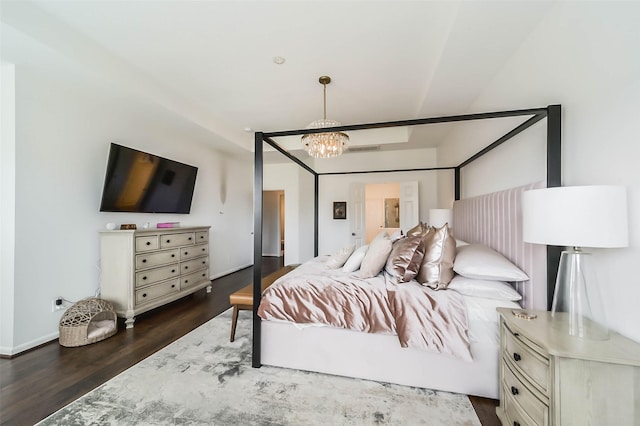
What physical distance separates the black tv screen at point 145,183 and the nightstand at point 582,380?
414 centimetres

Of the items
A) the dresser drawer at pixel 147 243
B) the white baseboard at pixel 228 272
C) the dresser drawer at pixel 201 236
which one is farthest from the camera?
the white baseboard at pixel 228 272

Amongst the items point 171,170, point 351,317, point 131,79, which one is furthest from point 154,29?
point 351,317

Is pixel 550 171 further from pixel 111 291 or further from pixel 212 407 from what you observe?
pixel 111 291

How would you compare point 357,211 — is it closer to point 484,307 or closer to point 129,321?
point 484,307

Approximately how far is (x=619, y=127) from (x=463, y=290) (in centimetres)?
123

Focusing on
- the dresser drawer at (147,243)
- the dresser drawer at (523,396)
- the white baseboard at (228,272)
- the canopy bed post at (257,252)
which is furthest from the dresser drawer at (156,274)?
the dresser drawer at (523,396)

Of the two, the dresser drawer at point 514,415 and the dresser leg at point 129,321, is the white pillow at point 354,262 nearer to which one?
the dresser drawer at point 514,415

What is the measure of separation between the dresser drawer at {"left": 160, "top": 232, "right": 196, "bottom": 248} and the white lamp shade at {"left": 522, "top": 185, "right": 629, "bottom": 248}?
12.9 feet

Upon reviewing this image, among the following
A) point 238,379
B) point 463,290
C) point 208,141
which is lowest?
point 238,379

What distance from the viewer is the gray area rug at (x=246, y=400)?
5.07 ft

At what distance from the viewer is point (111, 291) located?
9.67 ft

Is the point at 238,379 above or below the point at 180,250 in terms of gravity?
below

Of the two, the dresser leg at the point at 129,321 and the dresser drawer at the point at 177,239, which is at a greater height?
the dresser drawer at the point at 177,239

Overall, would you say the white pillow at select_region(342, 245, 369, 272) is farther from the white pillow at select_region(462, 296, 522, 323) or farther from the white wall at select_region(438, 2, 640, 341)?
the white wall at select_region(438, 2, 640, 341)
